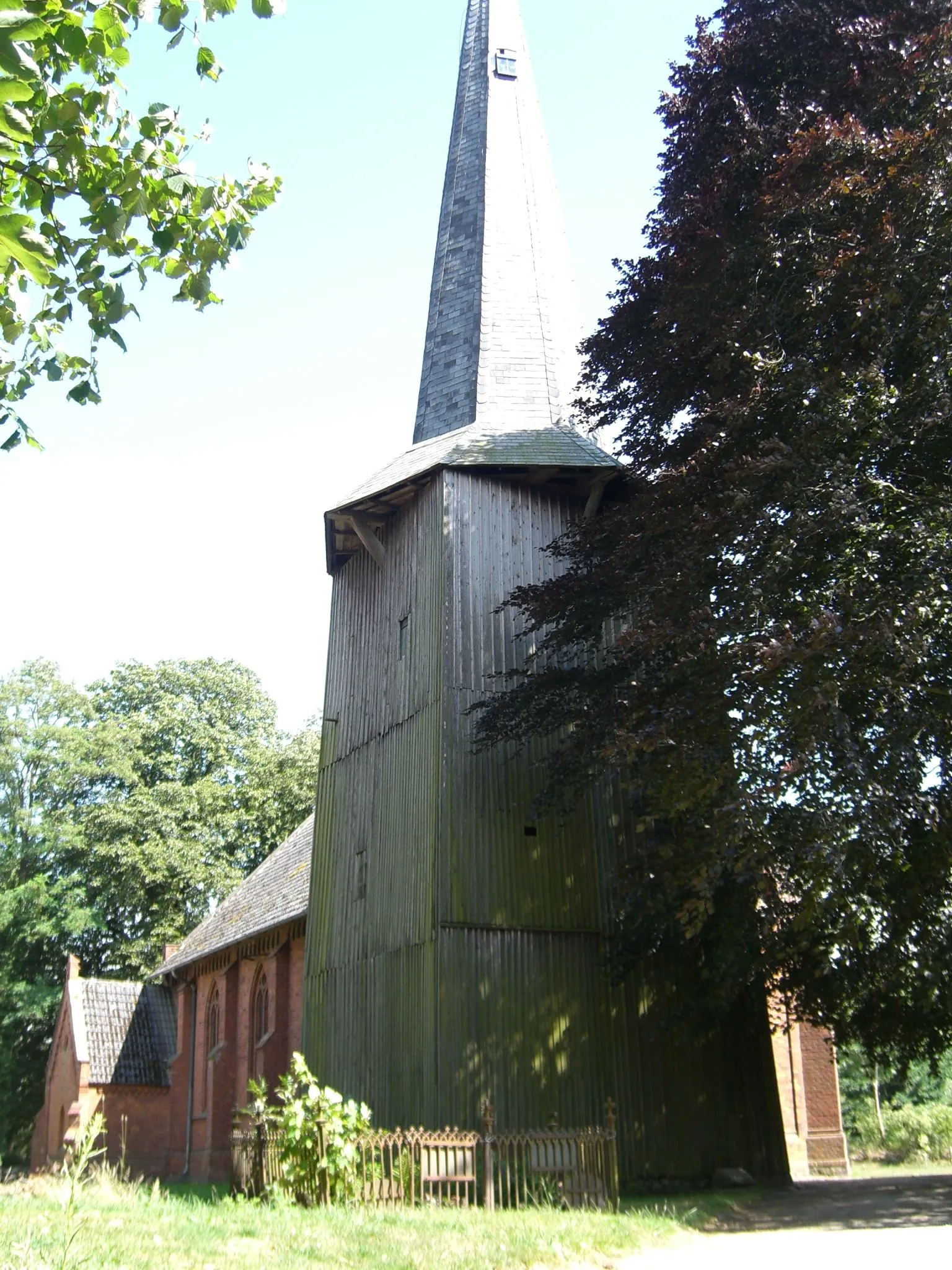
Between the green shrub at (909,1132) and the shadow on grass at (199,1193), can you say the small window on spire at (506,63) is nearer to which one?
the shadow on grass at (199,1193)

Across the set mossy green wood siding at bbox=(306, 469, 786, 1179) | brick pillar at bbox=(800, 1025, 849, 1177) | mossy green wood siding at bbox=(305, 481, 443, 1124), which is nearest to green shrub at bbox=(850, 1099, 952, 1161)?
brick pillar at bbox=(800, 1025, 849, 1177)

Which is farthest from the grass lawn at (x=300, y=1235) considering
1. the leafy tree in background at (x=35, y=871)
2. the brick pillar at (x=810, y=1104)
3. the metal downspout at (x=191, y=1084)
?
the leafy tree in background at (x=35, y=871)

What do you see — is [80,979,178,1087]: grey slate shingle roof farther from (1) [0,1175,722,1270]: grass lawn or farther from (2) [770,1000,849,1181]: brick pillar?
(1) [0,1175,722,1270]: grass lawn

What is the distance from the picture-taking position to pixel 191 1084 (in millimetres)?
32188

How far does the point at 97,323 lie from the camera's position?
7934mm

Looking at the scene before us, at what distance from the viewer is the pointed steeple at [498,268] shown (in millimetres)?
22266

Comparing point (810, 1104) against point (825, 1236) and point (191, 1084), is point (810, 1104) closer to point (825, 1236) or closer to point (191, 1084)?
point (825, 1236)

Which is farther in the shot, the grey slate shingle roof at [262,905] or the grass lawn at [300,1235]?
the grey slate shingle roof at [262,905]

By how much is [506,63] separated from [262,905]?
20.6 meters

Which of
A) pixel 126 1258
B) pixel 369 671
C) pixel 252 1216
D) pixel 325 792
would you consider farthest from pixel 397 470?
pixel 126 1258

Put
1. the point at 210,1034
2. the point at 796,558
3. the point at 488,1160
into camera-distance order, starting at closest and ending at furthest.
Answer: the point at 488,1160
the point at 796,558
the point at 210,1034

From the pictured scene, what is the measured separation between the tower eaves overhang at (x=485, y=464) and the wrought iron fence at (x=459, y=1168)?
1034 centimetres

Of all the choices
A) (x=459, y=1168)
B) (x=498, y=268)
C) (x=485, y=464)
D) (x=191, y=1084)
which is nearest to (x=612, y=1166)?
(x=459, y=1168)

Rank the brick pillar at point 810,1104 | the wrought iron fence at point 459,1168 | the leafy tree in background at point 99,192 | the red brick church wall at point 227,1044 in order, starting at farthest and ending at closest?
the brick pillar at point 810,1104 < the red brick church wall at point 227,1044 < the wrought iron fence at point 459,1168 < the leafy tree in background at point 99,192
